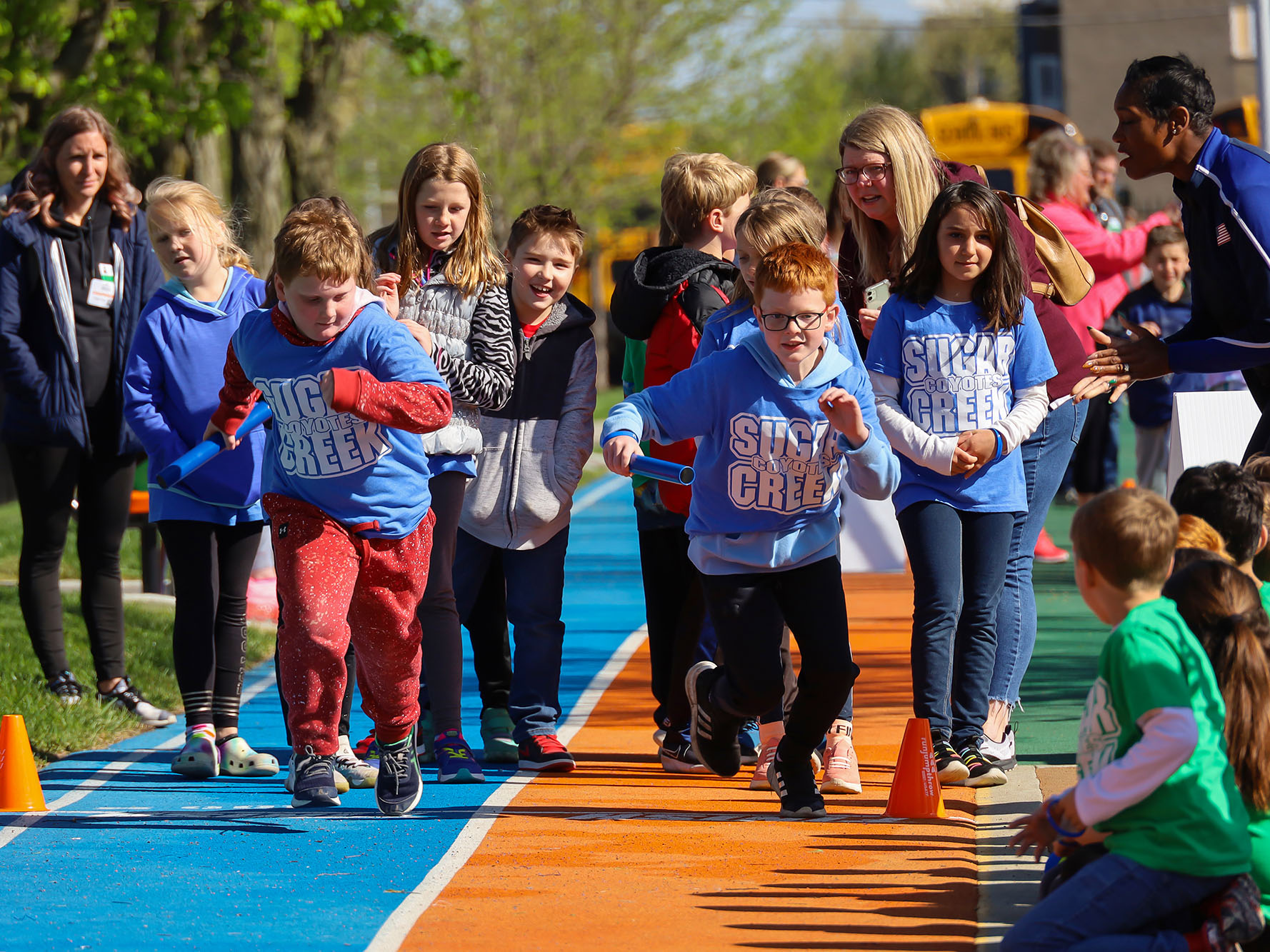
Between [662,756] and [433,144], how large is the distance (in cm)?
236

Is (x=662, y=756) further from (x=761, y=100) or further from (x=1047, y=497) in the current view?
(x=761, y=100)

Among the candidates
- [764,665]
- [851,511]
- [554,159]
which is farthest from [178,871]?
[554,159]

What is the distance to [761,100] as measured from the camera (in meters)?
36.6

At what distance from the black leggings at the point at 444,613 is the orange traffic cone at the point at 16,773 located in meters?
1.33

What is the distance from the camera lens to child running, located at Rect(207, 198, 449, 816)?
5.23 m

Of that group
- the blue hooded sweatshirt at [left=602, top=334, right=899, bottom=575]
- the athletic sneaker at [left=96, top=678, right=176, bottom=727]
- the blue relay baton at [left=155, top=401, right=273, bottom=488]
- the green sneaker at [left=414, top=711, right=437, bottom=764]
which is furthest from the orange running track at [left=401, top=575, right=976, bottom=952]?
the athletic sneaker at [left=96, top=678, right=176, bottom=727]

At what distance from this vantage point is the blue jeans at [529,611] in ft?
20.7

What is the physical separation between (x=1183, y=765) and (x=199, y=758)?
3.88 metres

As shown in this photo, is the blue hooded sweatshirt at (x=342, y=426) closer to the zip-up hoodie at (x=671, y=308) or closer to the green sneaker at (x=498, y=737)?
the zip-up hoodie at (x=671, y=308)

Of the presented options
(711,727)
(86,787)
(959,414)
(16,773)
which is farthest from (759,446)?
(86,787)

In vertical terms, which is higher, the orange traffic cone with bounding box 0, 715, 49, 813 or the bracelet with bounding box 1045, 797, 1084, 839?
the bracelet with bounding box 1045, 797, 1084, 839

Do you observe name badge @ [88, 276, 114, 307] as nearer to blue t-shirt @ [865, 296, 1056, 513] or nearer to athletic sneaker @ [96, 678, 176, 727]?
athletic sneaker @ [96, 678, 176, 727]

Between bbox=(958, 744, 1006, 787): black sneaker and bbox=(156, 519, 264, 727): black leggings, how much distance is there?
8.70 ft

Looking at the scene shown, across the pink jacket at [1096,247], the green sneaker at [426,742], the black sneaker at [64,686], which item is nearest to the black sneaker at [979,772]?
the green sneaker at [426,742]
